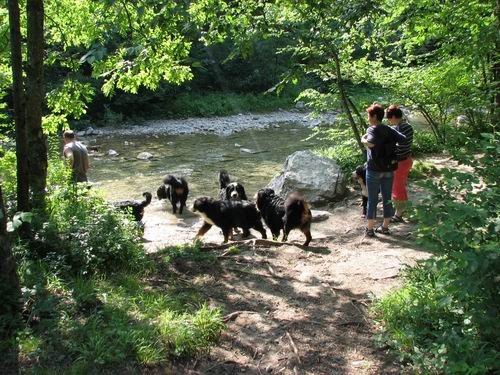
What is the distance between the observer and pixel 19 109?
5410mm

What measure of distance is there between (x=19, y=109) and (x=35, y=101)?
1.64 feet

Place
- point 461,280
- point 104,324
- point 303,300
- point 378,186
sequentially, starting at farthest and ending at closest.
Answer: point 378,186, point 303,300, point 104,324, point 461,280

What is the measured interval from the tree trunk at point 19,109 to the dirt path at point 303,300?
6.67ft

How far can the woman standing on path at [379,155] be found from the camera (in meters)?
6.78

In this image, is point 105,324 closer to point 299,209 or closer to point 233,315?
point 233,315

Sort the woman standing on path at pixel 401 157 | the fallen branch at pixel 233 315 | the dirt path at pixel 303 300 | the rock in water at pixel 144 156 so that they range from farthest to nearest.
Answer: the rock in water at pixel 144 156 < the woman standing on path at pixel 401 157 < the fallen branch at pixel 233 315 < the dirt path at pixel 303 300

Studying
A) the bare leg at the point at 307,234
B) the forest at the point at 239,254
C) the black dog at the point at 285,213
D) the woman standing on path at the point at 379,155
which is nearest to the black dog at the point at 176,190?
the forest at the point at 239,254

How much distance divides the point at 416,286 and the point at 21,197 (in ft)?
14.8

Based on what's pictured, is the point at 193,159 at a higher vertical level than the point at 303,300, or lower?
higher

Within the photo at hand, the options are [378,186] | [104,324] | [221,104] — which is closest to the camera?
[104,324]

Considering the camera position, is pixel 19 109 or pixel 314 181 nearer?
pixel 19 109

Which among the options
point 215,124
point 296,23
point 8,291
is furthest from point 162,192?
point 215,124

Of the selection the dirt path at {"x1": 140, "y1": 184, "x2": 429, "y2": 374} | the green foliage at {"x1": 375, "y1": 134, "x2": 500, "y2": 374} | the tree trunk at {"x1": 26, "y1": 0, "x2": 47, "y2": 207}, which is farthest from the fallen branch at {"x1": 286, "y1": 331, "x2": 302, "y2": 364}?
the tree trunk at {"x1": 26, "y1": 0, "x2": 47, "y2": 207}

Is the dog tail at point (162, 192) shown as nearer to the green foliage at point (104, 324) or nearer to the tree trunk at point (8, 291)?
the green foliage at point (104, 324)
